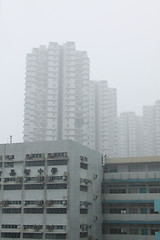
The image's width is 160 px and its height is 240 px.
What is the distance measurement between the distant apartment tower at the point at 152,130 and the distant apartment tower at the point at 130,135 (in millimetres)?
4061

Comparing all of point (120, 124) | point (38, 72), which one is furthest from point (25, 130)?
point (120, 124)

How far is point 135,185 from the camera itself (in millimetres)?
49469

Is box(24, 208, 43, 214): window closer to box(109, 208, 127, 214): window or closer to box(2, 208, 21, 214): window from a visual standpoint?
box(2, 208, 21, 214): window

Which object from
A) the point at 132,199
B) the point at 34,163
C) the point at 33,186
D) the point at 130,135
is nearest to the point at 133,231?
the point at 132,199

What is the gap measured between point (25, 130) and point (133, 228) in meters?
49.6

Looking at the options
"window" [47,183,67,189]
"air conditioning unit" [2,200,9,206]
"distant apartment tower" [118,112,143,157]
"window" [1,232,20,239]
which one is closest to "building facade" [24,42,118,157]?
"distant apartment tower" [118,112,143,157]

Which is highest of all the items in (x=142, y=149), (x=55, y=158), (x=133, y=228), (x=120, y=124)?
(x=120, y=124)

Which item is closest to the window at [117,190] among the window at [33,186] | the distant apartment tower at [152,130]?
the window at [33,186]

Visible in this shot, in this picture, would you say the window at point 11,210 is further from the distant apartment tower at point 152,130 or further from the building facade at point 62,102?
the distant apartment tower at point 152,130

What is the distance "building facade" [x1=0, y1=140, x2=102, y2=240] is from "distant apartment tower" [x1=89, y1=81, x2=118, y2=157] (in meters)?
51.2

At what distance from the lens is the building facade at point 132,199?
47.4 meters

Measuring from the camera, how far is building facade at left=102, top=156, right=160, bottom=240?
47438 millimetres

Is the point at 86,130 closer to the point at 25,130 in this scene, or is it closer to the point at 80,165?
the point at 25,130

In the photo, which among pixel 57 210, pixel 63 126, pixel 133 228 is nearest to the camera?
pixel 57 210
